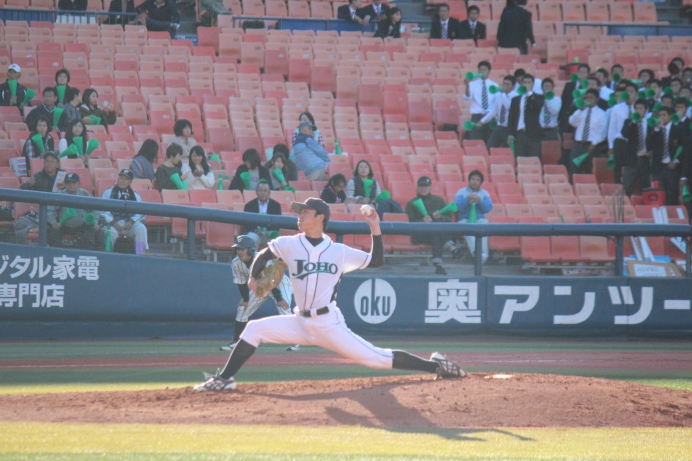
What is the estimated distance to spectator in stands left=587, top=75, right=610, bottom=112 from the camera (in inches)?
→ 650

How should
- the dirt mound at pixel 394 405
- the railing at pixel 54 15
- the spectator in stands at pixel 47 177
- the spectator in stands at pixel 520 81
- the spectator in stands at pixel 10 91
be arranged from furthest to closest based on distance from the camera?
the railing at pixel 54 15, the spectator in stands at pixel 520 81, the spectator in stands at pixel 10 91, the spectator in stands at pixel 47 177, the dirt mound at pixel 394 405

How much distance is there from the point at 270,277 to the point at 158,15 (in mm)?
12730

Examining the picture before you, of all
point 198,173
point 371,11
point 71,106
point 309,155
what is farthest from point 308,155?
point 371,11

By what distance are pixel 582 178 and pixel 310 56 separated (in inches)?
238

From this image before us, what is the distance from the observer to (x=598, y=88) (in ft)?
56.2

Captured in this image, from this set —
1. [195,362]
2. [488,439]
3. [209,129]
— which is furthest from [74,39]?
[488,439]

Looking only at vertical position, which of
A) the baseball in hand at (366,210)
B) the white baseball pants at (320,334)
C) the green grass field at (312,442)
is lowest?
the green grass field at (312,442)

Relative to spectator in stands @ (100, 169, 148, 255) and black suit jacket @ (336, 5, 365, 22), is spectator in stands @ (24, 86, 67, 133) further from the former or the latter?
black suit jacket @ (336, 5, 365, 22)

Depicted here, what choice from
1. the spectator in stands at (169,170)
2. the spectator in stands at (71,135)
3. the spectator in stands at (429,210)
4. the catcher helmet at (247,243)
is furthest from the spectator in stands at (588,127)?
the spectator in stands at (71,135)

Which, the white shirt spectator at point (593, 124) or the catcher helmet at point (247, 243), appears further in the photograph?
the white shirt spectator at point (593, 124)

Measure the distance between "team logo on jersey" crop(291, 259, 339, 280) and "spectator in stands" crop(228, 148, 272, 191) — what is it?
22.2 ft

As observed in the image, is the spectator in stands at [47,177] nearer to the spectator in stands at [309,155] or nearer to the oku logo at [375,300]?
the spectator in stands at [309,155]

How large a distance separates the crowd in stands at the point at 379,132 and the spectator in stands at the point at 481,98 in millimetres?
31

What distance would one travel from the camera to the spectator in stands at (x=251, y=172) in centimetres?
1351
